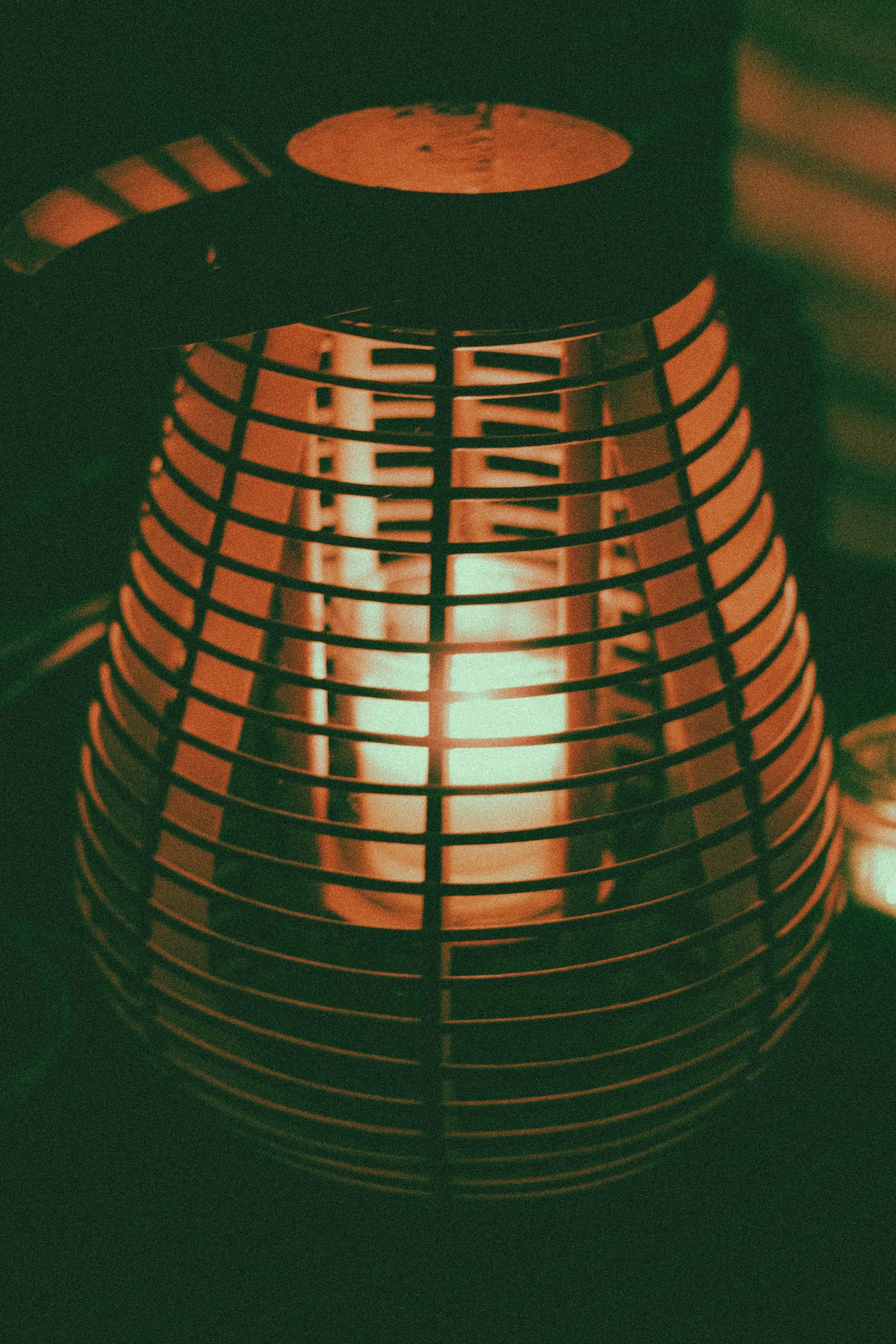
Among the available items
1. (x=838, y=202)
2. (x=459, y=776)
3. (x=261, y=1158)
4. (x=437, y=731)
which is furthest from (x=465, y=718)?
(x=838, y=202)

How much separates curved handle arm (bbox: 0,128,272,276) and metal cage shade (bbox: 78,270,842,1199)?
7cm

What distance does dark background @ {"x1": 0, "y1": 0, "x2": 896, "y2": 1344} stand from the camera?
0.57 m

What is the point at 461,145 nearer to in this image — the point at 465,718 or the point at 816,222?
the point at 465,718

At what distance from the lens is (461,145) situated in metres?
0.58

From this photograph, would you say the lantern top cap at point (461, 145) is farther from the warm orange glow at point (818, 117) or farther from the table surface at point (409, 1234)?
the warm orange glow at point (818, 117)

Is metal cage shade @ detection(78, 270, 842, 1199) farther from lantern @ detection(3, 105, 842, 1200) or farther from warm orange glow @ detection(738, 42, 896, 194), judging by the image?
warm orange glow @ detection(738, 42, 896, 194)

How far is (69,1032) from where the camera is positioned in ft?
2.26

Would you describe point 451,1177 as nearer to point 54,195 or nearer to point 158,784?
point 158,784

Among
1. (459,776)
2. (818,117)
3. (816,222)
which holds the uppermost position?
(818,117)

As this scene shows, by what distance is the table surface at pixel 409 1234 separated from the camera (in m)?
0.57

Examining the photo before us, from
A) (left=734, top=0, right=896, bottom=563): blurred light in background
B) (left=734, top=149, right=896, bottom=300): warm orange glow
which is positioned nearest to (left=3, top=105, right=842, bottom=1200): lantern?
(left=734, top=0, right=896, bottom=563): blurred light in background

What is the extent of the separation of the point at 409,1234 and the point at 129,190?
51cm

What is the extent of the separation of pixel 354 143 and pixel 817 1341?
61 centimetres

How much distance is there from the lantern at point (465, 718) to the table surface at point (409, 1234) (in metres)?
0.06
